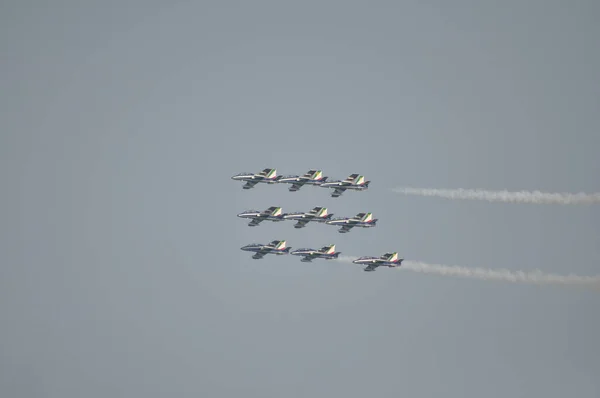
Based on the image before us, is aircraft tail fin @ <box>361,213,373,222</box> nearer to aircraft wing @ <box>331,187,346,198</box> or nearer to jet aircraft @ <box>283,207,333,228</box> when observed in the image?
aircraft wing @ <box>331,187,346,198</box>

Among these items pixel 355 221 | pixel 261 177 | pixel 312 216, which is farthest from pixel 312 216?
pixel 261 177

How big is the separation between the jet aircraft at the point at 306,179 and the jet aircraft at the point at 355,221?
5346 mm

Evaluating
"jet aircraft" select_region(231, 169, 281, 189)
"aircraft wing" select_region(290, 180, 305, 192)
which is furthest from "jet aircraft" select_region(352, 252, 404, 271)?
"jet aircraft" select_region(231, 169, 281, 189)

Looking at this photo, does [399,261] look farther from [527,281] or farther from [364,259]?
[527,281]

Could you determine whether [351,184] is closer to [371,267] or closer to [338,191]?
[338,191]

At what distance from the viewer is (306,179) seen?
121 meters

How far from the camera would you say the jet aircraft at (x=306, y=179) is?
121 meters

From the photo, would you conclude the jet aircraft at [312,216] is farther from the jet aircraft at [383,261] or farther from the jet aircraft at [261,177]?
the jet aircraft at [383,261]

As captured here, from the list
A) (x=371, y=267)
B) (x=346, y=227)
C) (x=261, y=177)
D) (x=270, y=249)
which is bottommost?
(x=371, y=267)

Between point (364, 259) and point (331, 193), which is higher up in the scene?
point (331, 193)

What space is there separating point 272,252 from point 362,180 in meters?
14.4

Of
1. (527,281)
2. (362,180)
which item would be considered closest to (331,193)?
(362,180)

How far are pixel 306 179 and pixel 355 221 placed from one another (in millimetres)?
8013

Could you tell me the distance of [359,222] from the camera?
122 meters
